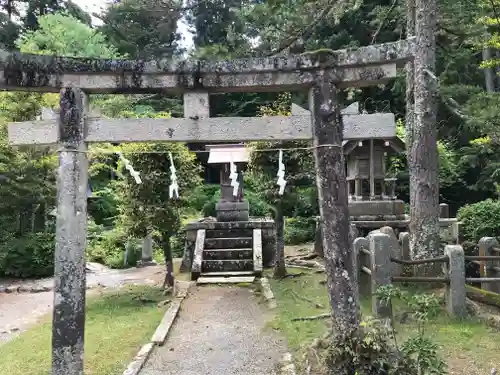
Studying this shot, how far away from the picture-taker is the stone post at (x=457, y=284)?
312 inches

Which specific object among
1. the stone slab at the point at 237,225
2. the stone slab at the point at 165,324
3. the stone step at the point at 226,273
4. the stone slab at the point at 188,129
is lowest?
the stone slab at the point at 165,324

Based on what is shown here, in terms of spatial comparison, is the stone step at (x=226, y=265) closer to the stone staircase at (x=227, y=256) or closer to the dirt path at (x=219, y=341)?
the stone staircase at (x=227, y=256)

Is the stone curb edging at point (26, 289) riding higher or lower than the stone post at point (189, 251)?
lower

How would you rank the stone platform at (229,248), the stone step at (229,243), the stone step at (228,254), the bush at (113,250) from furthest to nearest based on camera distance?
the bush at (113,250) < the stone step at (229,243) < the stone step at (228,254) < the stone platform at (229,248)

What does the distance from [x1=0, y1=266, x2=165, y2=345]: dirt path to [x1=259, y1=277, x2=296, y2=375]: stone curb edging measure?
3.71 m

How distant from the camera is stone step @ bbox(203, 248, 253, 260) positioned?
554 inches

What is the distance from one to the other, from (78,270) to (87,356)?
2.19 metres

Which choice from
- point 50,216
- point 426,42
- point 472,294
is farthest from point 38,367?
point 50,216

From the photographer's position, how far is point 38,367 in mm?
6762

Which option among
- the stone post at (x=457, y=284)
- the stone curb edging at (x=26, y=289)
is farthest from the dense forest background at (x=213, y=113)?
the stone post at (x=457, y=284)

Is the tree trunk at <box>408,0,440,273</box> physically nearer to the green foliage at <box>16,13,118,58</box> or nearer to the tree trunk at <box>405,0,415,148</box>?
the tree trunk at <box>405,0,415,148</box>

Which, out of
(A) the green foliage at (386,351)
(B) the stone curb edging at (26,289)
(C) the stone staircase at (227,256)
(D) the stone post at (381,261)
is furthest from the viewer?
(B) the stone curb edging at (26,289)

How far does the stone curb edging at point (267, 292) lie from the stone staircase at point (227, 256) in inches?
18.9

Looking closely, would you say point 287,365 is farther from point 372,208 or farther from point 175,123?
point 372,208
